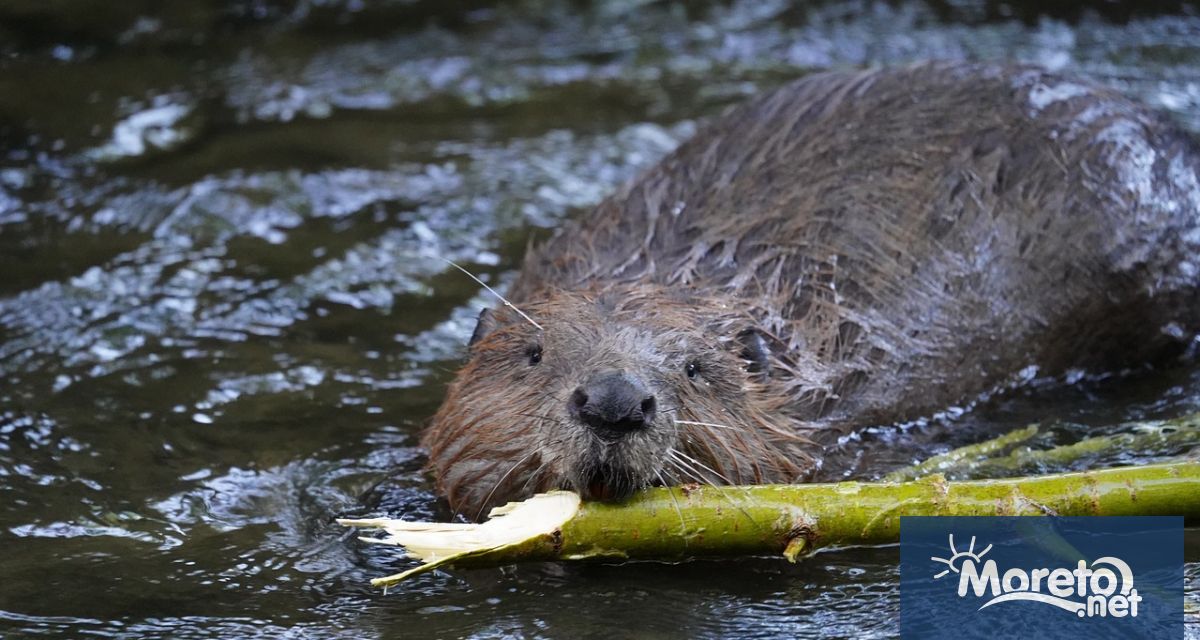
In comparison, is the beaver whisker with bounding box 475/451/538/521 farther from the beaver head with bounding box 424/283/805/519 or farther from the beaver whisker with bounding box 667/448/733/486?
the beaver whisker with bounding box 667/448/733/486

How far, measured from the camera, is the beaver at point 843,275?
4.54 meters

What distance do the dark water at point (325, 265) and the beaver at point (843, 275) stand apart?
25 cm

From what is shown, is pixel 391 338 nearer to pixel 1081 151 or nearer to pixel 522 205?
pixel 522 205

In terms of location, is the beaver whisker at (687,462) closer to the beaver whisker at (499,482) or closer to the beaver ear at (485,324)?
the beaver whisker at (499,482)

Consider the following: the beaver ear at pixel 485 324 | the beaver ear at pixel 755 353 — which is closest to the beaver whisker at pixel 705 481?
the beaver ear at pixel 755 353

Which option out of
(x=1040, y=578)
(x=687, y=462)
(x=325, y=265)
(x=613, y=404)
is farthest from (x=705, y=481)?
(x=325, y=265)

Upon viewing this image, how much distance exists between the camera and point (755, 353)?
4.89 metres

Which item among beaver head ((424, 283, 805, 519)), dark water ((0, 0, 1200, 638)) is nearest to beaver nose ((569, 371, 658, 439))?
beaver head ((424, 283, 805, 519))

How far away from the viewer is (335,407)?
5.59m

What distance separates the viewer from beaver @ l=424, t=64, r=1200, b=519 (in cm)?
454

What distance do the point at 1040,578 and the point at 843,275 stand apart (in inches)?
54.7

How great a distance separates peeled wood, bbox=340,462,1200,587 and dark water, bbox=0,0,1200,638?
0.19 meters

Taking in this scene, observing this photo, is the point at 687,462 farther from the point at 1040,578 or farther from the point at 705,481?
the point at 1040,578

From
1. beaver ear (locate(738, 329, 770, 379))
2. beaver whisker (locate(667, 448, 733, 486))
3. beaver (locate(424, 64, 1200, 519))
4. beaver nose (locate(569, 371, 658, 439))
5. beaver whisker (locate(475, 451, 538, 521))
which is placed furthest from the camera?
beaver ear (locate(738, 329, 770, 379))
